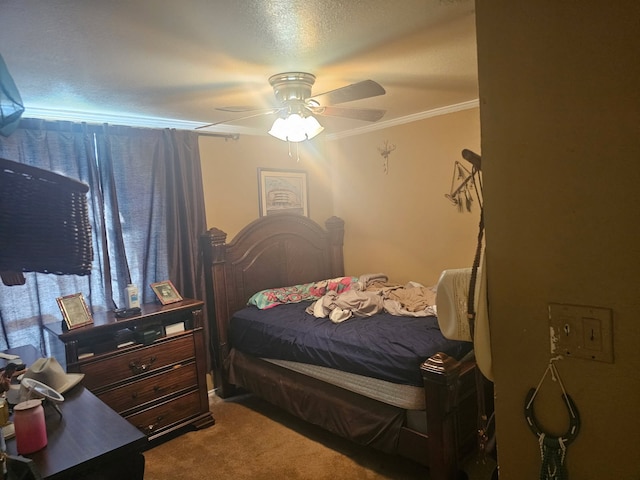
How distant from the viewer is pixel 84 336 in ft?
8.68

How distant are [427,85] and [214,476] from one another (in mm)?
2847

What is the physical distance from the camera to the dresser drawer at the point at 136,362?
266cm

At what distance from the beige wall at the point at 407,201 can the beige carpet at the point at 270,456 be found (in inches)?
69.5

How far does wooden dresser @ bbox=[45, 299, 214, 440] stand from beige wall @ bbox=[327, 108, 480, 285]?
199 centimetres

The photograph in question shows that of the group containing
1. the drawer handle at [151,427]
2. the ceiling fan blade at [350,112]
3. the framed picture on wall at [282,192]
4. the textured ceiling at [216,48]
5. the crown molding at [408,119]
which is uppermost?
the crown molding at [408,119]

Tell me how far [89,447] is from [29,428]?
196 millimetres

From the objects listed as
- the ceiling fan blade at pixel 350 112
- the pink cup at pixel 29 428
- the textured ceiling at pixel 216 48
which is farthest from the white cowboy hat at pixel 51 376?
the ceiling fan blade at pixel 350 112

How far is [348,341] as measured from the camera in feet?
8.71

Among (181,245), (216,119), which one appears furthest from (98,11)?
Result: (181,245)

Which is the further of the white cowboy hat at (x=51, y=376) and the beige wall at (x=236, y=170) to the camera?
the beige wall at (x=236, y=170)

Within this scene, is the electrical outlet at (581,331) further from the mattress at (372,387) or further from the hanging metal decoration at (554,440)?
the mattress at (372,387)

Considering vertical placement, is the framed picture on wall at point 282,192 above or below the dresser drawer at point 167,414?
above

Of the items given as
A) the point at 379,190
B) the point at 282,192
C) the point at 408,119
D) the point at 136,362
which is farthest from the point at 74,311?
the point at 408,119

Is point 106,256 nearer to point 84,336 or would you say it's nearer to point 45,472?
point 84,336
